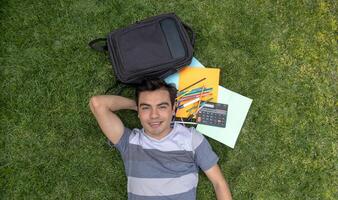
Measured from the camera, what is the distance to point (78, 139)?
9.68ft

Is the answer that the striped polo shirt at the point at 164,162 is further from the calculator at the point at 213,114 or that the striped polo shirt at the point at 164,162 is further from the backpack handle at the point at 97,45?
the backpack handle at the point at 97,45

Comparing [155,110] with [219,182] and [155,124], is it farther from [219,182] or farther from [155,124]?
[219,182]

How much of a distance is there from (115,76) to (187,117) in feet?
2.27

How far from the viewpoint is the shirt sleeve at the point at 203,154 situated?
8.98 feet

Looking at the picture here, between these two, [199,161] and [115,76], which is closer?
[199,161]

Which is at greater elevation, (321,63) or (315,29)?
(315,29)

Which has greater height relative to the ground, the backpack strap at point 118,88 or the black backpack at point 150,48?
the black backpack at point 150,48

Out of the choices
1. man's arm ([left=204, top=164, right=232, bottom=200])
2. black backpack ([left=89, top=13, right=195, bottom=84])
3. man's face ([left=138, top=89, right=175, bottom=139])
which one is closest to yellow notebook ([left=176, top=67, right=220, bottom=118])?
black backpack ([left=89, top=13, right=195, bottom=84])

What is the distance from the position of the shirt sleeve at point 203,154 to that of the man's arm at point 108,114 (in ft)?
1.93

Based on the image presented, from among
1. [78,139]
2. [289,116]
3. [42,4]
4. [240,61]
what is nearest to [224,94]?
[240,61]

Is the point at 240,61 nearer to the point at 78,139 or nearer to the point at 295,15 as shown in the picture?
the point at 295,15

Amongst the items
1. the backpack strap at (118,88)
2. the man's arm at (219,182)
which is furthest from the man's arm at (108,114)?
the man's arm at (219,182)

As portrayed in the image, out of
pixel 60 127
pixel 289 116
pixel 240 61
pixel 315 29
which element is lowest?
pixel 60 127

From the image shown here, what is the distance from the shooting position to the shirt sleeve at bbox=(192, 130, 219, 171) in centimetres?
274
